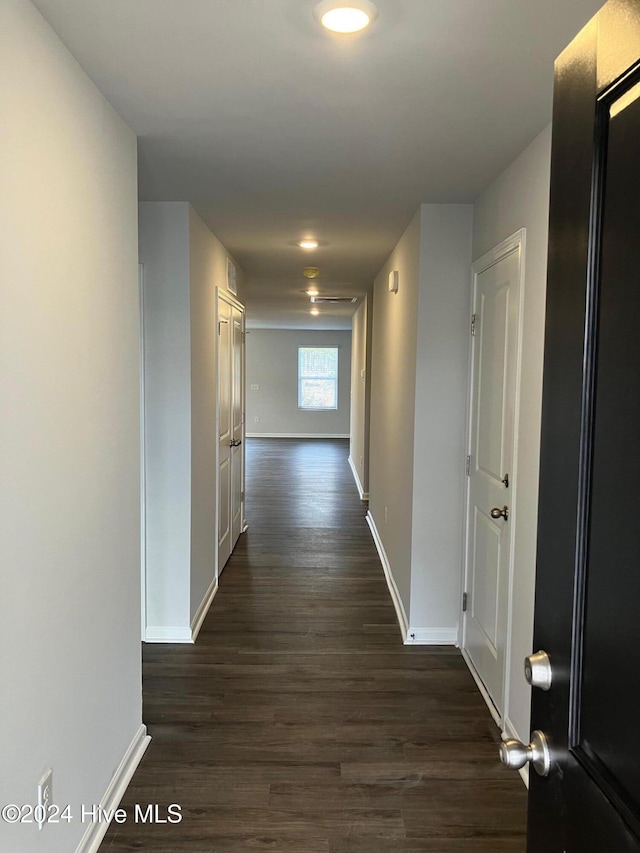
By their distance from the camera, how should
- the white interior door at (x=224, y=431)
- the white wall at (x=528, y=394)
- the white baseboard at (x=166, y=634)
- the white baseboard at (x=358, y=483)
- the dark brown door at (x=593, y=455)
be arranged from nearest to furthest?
the dark brown door at (x=593, y=455) → the white wall at (x=528, y=394) → the white baseboard at (x=166, y=634) → the white interior door at (x=224, y=431) → the white baseboard at (x=358, y=483)

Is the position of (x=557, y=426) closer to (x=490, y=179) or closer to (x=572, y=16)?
(x=572, y=16)

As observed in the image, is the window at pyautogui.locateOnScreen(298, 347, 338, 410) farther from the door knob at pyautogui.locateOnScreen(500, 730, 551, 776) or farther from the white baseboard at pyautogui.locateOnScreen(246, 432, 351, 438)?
the door knob at pyautogui.locateOnScreen(500, 730, 551, 776)

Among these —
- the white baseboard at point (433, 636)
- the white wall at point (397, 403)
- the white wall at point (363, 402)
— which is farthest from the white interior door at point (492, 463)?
the white wall at point (363, 402)

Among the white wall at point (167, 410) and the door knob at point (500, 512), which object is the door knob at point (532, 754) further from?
the white wall at point (167, 410)

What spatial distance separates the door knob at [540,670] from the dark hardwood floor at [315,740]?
134 centimetres

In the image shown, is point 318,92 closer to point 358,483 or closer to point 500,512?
point 500,512

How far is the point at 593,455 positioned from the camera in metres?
0.85

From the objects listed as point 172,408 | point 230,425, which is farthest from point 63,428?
point 230,425

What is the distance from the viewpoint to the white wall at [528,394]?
223 centimetres

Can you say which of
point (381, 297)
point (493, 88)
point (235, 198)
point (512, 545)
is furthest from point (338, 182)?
point (381, 297)

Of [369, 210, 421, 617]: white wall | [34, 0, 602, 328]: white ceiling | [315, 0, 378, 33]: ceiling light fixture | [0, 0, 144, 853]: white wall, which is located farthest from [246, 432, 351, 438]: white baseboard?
[315, 0, 378, 33]: ceiling light fixture

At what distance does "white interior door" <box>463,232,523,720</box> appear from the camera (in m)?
2.58

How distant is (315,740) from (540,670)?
6.06 ft

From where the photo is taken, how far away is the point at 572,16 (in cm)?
151
